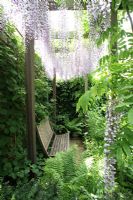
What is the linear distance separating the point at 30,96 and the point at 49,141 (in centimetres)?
178

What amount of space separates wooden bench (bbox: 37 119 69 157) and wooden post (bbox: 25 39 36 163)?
1.60 feet

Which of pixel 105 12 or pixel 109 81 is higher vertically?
pixel 105 12

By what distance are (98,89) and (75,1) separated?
128 inches

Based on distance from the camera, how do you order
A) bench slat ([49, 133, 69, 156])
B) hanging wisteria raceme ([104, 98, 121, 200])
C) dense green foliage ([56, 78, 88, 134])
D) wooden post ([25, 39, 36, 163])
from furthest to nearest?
1. dense green foliage ([56, 78, 88, 134])
2. bench slat ([49, 133, 69, 156])
3. wooden post ([25, 39, 36, 163])
4. hanging wisteria raceme ([104, 98, 121, 200])

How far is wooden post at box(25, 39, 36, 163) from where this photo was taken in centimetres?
458

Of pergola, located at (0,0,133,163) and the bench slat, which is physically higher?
pergola, located at (0,0,133,163)

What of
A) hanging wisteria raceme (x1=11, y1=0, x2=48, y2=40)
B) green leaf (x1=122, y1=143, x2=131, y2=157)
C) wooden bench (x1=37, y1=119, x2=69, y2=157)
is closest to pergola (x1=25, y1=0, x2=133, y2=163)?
Answer: hanging wisteria raceme (x1=11, y1=0, x2=48, y2=40)

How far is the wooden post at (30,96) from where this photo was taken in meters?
4.58

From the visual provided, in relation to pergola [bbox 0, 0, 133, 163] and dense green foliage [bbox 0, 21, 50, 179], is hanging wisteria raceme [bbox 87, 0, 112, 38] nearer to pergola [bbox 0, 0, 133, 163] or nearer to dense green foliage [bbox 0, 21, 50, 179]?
pergola [bbox 0, 0, 133, 163]

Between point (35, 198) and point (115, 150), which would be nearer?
point (115, 150)

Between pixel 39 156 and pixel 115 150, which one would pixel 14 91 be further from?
pixel 115 150

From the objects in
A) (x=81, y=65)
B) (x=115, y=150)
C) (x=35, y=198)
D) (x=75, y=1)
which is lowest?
(x=35, y=198)

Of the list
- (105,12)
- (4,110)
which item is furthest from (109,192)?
(105,12)

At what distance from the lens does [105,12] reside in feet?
14.4
